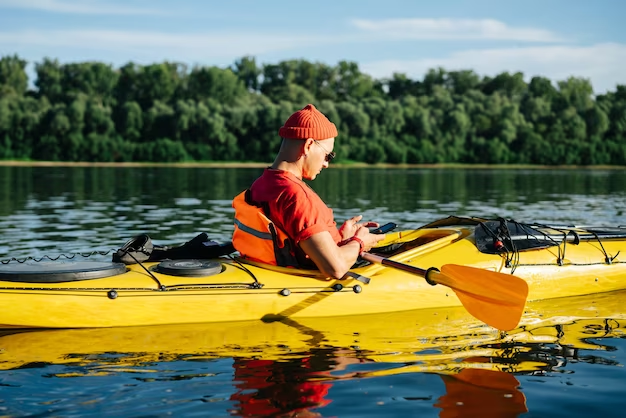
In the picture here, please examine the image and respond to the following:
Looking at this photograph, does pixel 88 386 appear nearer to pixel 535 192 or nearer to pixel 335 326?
pixel 335 326

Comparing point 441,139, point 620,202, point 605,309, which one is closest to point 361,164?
point 441,139

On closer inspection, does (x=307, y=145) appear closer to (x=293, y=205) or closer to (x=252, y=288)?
(x=293, y=205)

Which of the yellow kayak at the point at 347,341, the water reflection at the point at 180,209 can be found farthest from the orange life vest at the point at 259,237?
the water reflection at the point at 180,209

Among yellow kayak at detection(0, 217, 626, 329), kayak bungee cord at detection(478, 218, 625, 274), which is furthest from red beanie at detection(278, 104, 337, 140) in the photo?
kayak bungee cord at detection(478, 218, 625, 274)

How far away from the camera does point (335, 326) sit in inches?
241

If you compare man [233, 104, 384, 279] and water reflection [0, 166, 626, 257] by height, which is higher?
man [233, 104, 384, 279]

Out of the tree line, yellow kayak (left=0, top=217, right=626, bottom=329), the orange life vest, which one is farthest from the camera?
the tree line

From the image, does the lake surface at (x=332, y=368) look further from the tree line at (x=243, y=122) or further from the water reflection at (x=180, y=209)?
the tree line at (x=243, y=122)

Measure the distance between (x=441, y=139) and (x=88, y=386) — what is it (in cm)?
6112

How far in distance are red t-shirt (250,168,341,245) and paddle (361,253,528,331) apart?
0.93m

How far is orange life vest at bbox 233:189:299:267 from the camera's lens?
19.2ft

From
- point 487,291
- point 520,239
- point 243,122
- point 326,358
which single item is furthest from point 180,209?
point 243,122

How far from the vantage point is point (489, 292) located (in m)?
5.72

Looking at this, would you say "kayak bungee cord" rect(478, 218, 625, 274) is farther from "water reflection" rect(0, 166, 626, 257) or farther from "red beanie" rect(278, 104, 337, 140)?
"water reflection" rect(0, 166, 626, 257)
